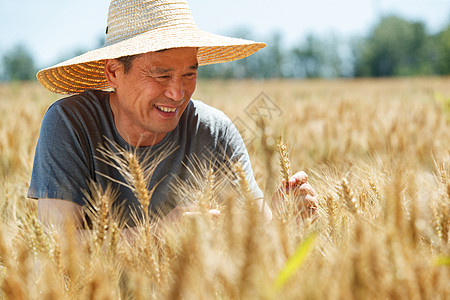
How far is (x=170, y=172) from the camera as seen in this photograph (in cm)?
176

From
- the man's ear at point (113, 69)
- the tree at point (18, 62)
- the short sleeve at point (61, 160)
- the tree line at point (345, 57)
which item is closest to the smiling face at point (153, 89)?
the man's ear at point (113, 69)

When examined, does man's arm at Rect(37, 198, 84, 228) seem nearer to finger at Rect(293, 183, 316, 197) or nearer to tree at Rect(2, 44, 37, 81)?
finger at Rect(293, 183, 316, 197)

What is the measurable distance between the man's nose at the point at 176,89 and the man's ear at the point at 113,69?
0.83 ft

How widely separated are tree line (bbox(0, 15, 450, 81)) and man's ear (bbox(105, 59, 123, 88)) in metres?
46.7

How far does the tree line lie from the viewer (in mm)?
56281

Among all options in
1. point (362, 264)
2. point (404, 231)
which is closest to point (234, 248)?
point (362, 264)

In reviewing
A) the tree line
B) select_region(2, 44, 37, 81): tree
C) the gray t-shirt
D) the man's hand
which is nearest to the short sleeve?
the gray t-shirt

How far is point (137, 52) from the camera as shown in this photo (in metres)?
1.38

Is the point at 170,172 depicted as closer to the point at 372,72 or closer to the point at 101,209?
the point at 101,209

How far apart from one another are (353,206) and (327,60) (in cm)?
7460

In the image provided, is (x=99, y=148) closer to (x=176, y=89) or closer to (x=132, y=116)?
(x=132, y=116)

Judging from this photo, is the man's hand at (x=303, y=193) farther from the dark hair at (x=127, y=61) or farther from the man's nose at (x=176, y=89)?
the dark hair at (x=127, y=61)

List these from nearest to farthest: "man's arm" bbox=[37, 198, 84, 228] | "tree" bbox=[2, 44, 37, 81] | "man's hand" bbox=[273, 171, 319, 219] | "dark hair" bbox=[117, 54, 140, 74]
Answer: "man's hand" bbox=[273, 171, 319, 219]
"man's arm" bbox=[37, 198, 84, 228]
"dark hair" bbox=[117, 54, 140, 74]
"tree" bbox=[2, 44, 37, 81]

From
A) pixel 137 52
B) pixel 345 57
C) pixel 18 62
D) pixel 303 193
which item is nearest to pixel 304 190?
pixel 303 193
